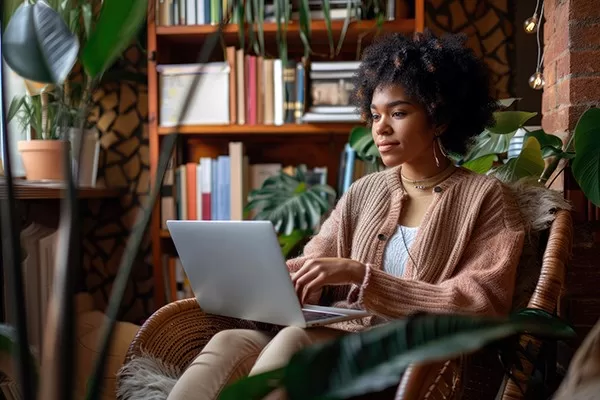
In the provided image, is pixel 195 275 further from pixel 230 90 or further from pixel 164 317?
pixel 230 90

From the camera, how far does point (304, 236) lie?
2.45 m

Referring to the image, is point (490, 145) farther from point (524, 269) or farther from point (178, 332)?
point (178, 332)

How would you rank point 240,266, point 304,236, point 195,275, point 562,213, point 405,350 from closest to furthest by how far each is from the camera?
point 405,350, point 240,266, point 195,275, point 562,213, point 304,236

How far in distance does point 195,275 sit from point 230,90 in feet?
4.31

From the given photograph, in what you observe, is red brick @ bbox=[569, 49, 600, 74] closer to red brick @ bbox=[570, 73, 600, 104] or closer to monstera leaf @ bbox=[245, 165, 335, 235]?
red brick @ bbox=[570, 73, 600, 104]

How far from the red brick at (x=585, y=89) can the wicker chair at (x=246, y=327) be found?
14.8 inches

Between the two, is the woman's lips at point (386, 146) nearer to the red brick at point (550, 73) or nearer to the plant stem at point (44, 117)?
the red brick at point (550, 73)

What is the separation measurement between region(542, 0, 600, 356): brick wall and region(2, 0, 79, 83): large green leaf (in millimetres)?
1464

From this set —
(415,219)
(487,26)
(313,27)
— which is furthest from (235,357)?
(487,26)

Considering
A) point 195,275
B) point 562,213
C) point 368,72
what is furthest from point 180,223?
point 562,213

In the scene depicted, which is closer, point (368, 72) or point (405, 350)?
point (405, 350)

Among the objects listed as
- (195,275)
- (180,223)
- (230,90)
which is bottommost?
(195,275)

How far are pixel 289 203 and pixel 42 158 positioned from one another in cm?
83

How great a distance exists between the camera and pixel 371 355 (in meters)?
0.46
